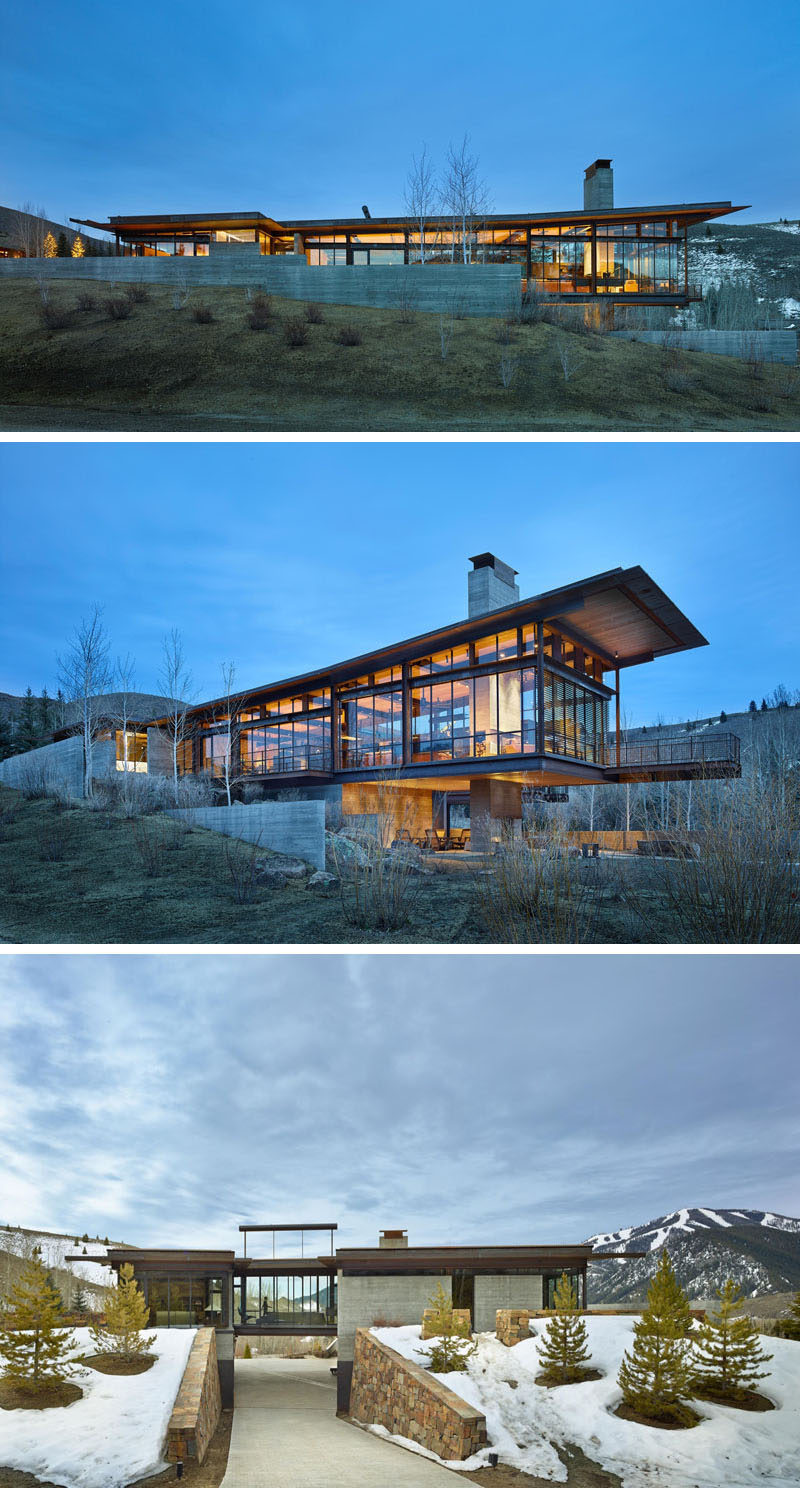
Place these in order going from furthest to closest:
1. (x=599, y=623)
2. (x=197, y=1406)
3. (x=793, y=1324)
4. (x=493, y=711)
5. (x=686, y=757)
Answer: (x=599, y=623) < (x=493, y=711) < (x=686, y=757) < (x=793, y=1324) < (x=197, y=1406)

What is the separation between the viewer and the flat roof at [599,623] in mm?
15117

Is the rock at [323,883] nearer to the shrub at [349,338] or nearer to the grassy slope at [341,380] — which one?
the grassy slope at [341,380]

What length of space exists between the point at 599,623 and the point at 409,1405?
1394 cm

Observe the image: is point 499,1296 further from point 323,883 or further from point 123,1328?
point 323,883

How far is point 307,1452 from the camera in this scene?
8836 millimetres

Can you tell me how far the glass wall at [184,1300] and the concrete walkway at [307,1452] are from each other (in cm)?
134

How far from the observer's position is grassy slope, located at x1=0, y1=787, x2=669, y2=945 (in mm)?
10461

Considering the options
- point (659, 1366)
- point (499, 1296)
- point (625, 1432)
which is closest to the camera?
point (625, 1432)

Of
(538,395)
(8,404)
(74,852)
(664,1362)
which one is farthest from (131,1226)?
(538,395)

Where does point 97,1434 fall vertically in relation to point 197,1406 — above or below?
above

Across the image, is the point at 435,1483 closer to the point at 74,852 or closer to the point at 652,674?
the point at 74,852

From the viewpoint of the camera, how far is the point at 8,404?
17969 mm

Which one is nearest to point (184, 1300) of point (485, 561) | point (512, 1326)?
point (512, 1326)

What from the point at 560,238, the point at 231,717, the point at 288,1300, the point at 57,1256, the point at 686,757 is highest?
the point at 560,238
